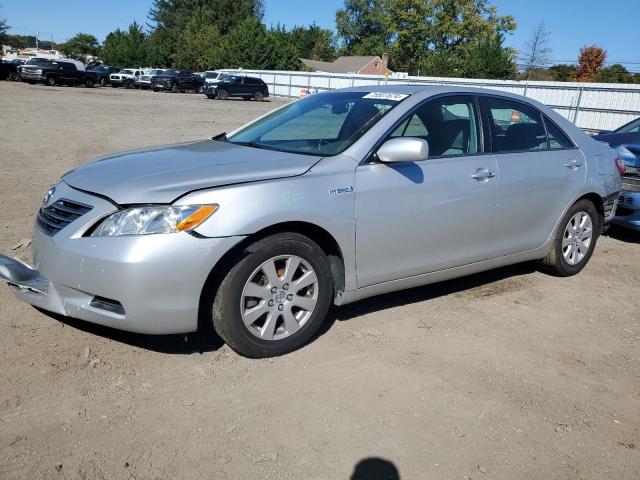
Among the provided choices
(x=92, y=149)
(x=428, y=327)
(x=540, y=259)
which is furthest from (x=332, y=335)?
(x=92, y=149)

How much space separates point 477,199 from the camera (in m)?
4.32

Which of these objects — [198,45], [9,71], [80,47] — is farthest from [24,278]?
[80,47]

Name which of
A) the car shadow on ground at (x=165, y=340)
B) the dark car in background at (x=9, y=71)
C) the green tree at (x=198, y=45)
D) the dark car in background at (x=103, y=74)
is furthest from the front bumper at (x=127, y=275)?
the green tree at (x=198, y=45)

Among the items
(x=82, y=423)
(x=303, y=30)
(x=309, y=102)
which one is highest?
(x=303, y=30)

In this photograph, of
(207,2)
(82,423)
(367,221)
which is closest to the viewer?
(82,423)

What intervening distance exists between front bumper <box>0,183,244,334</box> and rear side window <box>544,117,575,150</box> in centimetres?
315

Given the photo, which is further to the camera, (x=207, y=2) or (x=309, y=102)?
(x=207, y=2)

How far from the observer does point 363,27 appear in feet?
341

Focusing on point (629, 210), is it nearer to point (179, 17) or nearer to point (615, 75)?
point (615, 75)

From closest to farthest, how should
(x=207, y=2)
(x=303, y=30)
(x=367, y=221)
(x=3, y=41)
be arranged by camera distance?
(x=367, y=221) → (x=3, y=41) → (x=207, y=2) → (x=303, y=30)

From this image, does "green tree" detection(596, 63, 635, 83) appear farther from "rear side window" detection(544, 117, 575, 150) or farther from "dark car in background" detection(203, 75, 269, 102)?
"rear side window" detection(544, 117, 575, 150)

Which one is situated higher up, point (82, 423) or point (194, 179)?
point (194, 179)

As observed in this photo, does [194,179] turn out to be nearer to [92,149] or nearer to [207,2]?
[92,149]

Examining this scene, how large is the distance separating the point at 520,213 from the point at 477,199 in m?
0.58
